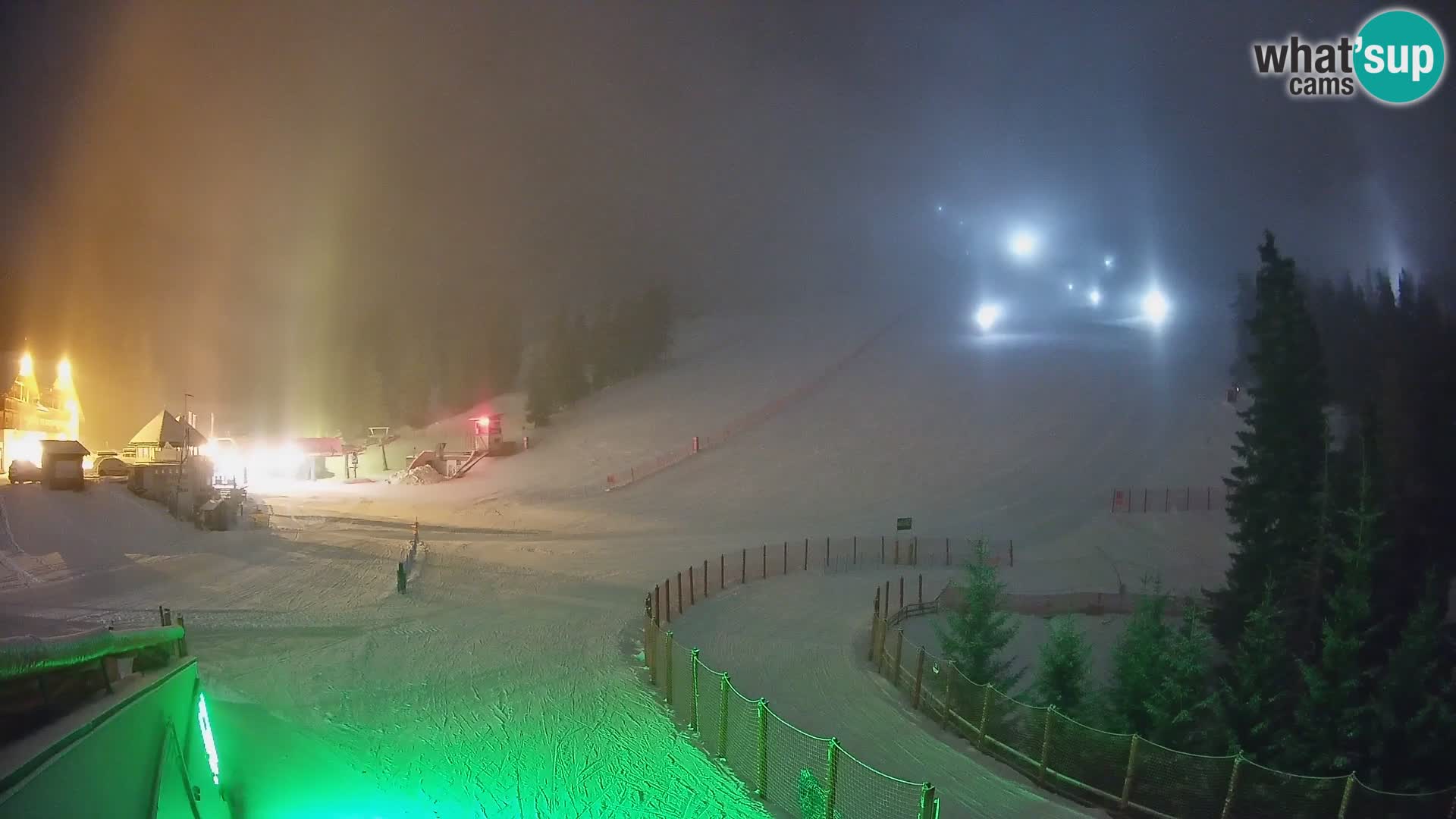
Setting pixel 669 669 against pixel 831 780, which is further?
pixel 669 669

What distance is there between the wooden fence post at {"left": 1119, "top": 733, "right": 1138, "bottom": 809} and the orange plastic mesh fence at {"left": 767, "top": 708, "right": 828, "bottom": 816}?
398 centimetres

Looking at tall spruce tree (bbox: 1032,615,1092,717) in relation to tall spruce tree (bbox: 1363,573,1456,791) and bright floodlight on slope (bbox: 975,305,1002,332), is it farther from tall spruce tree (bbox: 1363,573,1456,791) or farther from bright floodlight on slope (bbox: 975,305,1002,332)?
bright floodlight on slope (bbox: 975,305,1002,332)

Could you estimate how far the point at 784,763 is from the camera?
1029 centimetres

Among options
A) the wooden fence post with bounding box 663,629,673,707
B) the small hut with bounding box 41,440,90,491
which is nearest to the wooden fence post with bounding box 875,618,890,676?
the wooden fence post with bounding box 663,629,673,707

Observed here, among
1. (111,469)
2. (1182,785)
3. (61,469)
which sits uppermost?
(61,469)

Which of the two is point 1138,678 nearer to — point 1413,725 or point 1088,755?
point 1413,725

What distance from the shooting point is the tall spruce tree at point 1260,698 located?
15.9 metres

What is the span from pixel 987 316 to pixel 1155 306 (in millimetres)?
18809

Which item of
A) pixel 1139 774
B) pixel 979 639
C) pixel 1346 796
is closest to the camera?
pixel 1346 796

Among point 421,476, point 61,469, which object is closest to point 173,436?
point 61,469

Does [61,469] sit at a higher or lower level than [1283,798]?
higher

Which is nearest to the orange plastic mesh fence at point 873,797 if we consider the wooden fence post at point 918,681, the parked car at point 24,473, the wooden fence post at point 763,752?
the wooden fence post at point 763,752

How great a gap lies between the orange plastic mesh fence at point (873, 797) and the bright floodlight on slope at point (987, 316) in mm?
67995

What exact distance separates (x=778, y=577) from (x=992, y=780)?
14532 millimetres
